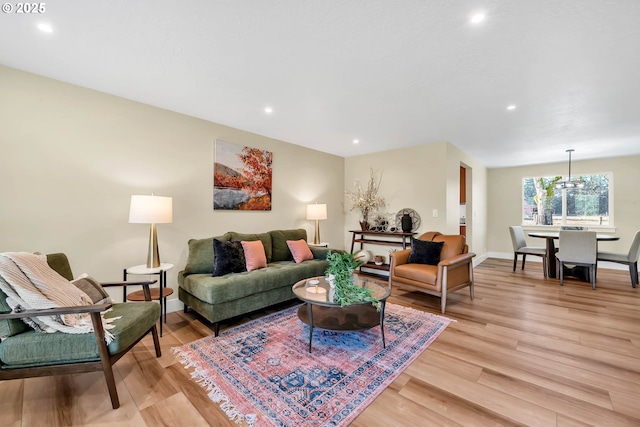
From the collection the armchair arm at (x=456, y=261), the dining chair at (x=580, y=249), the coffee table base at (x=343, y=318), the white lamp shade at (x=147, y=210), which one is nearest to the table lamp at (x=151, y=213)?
the white lamp shade at (x=147, y=210)

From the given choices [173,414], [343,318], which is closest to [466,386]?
[343,318]

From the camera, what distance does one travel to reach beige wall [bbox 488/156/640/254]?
17.3 ft

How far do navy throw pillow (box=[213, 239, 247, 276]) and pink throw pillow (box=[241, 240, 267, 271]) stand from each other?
2.3 inches

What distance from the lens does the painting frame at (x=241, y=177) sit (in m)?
3.58

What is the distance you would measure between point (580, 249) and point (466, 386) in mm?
4022

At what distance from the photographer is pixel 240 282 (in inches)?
104

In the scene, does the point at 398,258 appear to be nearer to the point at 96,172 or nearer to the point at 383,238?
the point at 383,238

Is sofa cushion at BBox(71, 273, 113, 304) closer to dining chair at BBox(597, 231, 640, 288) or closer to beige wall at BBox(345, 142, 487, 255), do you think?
beige wall at BBox(345, 142, 487, 255)

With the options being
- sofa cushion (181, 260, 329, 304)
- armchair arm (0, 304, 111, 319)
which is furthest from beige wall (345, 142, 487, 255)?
armchair arm (0, 304, 111, 319)

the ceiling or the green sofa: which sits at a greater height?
the ceiling

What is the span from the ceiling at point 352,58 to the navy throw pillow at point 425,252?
1671 mm

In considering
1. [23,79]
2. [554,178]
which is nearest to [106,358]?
[23,79]

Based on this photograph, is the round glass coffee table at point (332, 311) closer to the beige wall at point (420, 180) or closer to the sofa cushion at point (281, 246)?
the sofa cushion at point (281, 246)

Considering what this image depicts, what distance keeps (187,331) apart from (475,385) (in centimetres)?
257
